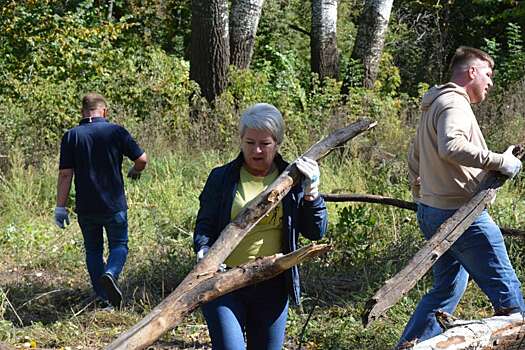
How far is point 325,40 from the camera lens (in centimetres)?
1310

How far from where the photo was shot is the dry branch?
10.7 ft

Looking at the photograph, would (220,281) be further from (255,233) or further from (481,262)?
(481,262)

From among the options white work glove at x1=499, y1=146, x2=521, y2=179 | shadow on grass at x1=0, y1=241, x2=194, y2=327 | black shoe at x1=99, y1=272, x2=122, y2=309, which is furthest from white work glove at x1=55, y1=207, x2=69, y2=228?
white work glove at x1=499, y1=146, x2=521, y2=179

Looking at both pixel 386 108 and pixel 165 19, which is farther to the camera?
pixel 165 19

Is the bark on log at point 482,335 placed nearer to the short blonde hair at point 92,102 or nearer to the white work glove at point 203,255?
the white work glove at point 203,255

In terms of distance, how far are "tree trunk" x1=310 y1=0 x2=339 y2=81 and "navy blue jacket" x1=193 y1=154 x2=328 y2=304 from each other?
372 inches

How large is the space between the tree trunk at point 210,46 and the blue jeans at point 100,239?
201 inches

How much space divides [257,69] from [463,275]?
9319mm

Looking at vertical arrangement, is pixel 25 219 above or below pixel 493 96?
below

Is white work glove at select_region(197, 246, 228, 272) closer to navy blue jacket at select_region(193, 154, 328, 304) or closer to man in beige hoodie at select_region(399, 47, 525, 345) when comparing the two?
navy blue jacket at select_region(193, 154, 328, 304)

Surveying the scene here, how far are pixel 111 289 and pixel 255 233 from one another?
2.25m

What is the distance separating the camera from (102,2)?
19.3m

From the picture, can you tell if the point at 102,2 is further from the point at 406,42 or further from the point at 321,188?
the point at 321,188

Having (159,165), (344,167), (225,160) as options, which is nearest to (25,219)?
(159,165)
